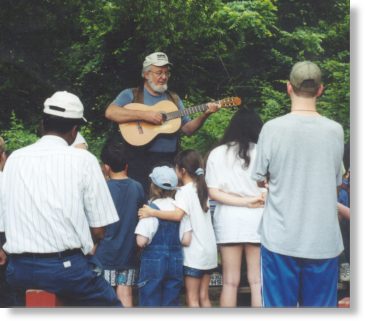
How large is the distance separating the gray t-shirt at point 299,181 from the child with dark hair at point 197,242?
768mm

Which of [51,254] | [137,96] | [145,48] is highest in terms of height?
[145,48]

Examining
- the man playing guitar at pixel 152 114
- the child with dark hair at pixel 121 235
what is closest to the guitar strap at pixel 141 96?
the man playing guitar at pixel 152 114

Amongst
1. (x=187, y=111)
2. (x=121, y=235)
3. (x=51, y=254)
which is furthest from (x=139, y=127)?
(x=51, y=254)

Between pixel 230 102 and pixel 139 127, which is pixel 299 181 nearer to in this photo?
pixel 230 102

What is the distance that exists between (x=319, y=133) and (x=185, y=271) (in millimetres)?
1250

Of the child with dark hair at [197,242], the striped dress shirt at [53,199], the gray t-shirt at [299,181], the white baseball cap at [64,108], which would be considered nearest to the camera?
the striped dress shirt at [53,199]

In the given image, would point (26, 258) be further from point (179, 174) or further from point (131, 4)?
point (131, 4)

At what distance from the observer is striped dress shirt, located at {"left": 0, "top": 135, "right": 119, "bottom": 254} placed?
3.20m

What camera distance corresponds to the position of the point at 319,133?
3611 millimetres

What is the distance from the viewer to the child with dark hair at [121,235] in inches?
173

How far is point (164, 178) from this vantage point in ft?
14.2

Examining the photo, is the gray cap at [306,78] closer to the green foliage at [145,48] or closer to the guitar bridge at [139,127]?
the green foliage at [145,48]

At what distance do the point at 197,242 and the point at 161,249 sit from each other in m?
0.22

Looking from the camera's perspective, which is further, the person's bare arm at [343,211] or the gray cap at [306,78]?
the person's bare arm at [343,211]
